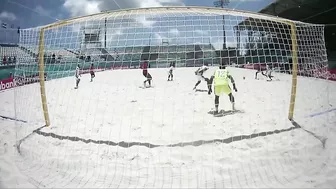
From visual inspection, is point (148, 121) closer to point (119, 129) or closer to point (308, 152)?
point (119, 129)

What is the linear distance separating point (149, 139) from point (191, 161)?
3.98 ft

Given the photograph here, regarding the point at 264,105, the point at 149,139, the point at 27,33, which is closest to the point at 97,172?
the point at 149,139

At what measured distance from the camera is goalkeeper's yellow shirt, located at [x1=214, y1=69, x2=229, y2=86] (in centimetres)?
641

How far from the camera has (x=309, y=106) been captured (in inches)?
301

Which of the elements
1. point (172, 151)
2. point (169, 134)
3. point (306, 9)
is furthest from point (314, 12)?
point (172, 151)

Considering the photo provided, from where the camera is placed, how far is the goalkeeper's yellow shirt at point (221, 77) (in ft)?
Result: 21.0

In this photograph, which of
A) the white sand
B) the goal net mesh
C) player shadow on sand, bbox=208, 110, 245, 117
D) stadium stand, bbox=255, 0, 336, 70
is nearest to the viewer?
the white sand

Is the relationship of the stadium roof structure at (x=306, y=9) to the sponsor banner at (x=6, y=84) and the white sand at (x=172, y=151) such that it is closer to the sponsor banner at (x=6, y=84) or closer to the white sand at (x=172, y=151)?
the white sand at (x=172, y=151)

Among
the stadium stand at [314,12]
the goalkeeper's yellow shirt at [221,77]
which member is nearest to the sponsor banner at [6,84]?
the goalkeeper's yellow shirt at [221,77]

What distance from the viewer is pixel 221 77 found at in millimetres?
6438

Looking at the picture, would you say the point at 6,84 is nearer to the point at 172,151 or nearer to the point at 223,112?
the point at 223,112

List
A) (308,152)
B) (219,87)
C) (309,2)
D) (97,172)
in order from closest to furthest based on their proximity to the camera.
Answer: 1. (97,172)
2. (308,152)
3. (219,87)
4. (309,2)

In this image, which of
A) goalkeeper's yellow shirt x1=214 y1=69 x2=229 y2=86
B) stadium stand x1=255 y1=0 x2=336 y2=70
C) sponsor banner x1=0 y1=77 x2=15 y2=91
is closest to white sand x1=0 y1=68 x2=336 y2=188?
goalkeeper's yellow shirt x1=214 y1=69 x2=229 y2=86

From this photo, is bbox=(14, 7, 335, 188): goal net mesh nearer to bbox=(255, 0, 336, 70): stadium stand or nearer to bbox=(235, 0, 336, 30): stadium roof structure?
bbox=(255, 0, 336, 70): stadium stand
